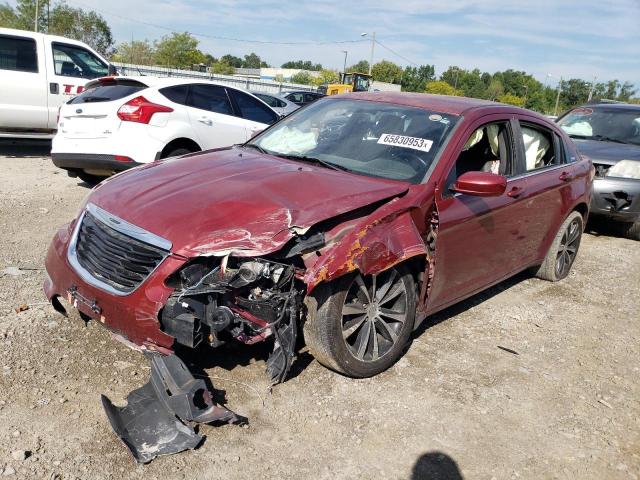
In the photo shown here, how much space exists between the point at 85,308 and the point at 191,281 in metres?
0.72

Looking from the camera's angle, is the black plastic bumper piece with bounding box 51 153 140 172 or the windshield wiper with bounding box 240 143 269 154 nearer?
the windshield wiper with bounding box 240 143 269 154

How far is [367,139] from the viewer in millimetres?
4156

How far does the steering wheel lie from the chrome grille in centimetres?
172

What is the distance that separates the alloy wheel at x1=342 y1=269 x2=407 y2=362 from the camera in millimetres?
3391

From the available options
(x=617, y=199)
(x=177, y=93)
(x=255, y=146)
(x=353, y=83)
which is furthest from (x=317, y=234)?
(x=353, y=83)

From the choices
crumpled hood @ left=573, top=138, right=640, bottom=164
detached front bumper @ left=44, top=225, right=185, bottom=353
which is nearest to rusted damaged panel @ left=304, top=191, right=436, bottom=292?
detached front bumper @ left=44, top=225, right=185, bottom=353

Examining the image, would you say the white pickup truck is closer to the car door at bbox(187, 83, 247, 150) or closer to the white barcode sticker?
the car door at bbox(187, 83, 247, 150)

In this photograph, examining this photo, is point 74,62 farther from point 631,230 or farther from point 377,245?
point 631,230

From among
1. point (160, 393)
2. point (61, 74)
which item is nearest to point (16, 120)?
point (61, 74)

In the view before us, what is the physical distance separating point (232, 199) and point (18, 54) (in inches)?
326

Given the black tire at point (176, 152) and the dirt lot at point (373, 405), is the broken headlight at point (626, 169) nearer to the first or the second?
the dirt lot at point (373, 405)

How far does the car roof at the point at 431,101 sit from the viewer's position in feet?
14.1

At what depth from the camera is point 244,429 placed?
2.99 m

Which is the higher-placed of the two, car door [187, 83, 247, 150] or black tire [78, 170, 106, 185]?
car door [187, 83, 247, 150]
